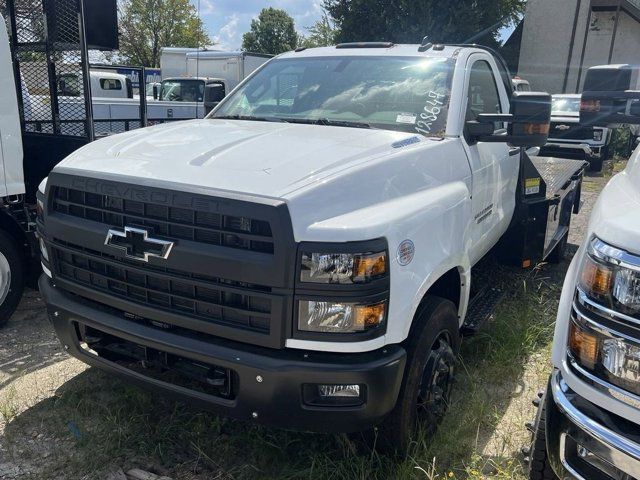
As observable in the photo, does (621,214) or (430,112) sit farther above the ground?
(430,112)

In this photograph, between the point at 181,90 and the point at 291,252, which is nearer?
the point at 291,252

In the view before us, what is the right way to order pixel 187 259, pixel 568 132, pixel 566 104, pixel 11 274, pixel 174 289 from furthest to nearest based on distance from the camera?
pixel 566 104 → pixel 568 132 → pixel 11 274 → pixel 174 289 → pixel 187 259

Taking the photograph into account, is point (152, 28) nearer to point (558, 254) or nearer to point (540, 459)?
point (558, 254)

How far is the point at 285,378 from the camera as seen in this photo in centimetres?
241

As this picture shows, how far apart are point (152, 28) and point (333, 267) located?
39744 millimetres

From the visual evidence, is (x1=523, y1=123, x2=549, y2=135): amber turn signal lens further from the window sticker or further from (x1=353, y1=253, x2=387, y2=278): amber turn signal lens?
(x1=353, y1=253, x2=387, y2=278): amber turn signal lens

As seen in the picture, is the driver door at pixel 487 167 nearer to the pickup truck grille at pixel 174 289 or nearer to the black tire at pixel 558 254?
the pickup truck grille at pixel 174 289

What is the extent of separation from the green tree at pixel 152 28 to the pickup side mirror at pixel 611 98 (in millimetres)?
34926

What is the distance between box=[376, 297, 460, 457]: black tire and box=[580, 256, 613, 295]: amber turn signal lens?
3.30 feet

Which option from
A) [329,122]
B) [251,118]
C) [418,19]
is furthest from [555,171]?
[418,19]

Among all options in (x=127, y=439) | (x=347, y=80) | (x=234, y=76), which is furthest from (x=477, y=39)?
(x=127, y=439)

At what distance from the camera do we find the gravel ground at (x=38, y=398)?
305cm

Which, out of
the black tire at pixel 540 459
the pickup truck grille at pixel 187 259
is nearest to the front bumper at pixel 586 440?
the black tire at pixel 540 459

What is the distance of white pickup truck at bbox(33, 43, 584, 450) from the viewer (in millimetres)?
2389
